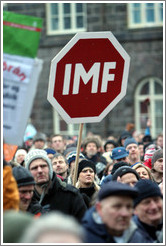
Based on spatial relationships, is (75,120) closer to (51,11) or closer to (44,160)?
(44,160)

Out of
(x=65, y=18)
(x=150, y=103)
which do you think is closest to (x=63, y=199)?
(x=150, y=103)

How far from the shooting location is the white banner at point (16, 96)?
4.56m

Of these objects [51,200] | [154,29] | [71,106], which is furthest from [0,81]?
[154,29]

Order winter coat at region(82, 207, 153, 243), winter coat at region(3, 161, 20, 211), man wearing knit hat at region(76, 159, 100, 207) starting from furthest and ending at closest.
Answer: man wearing knit hat at region(76, 159, 100, 207)
winter coat at region(3, 161, 20, 211)
winter coat at region(82, 207, 153, 243)

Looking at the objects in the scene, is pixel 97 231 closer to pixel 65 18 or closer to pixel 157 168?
pixel 157 168

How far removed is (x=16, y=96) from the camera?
4574 mm

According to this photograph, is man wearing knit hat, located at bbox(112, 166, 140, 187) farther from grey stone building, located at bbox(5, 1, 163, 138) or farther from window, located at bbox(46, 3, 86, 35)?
window, located at bbox(46, 3, 86, 35)

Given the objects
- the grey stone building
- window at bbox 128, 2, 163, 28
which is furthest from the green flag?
window at bbox 128, 2, 163, 28

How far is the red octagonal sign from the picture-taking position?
560cm

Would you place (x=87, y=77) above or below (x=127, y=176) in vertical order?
above

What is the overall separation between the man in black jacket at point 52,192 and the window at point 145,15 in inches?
820

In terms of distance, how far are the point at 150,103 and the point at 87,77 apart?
2054cm

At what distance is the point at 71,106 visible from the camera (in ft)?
18.6

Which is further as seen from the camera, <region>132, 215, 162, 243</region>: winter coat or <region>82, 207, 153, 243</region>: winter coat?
<region>132, 215, 162, 243</region>: winter coat
